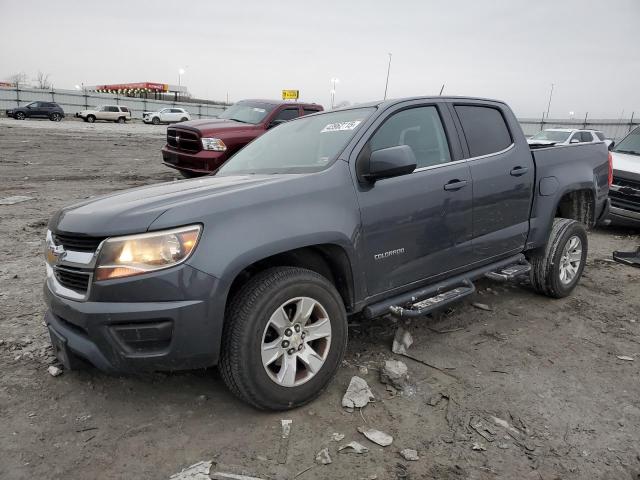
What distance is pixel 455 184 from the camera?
3398 mm

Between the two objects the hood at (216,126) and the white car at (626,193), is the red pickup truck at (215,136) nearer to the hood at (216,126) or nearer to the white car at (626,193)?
the hood at (216,126)

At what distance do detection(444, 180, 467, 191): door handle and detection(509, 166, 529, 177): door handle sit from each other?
26.6 inches

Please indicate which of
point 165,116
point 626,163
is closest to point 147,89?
point 165,116

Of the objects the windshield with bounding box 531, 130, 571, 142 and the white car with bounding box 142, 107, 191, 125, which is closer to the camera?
the windshield with bounding box 531, 130, 571, 142

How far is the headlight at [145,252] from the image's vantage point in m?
2.28

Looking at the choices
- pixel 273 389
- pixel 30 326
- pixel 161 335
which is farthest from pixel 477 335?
pixel 30 326

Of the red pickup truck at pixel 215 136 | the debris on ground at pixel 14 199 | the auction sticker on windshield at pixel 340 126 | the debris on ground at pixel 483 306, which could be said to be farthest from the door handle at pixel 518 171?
the debris on ground at pixel 14 199

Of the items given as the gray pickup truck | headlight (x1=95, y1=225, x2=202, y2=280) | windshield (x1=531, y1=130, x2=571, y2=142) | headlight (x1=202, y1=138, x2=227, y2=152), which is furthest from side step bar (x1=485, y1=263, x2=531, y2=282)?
windshield (x1=531, y1=130, x2=571, y2=142)

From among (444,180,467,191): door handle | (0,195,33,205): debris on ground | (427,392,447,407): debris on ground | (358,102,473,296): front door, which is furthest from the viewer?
(0,195,33,205): debris on ground

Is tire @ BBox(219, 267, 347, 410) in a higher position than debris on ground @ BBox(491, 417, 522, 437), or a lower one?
higher

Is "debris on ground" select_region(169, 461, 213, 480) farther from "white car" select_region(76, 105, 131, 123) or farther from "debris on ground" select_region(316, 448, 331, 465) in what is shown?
"white car" select_region(76, 105, 131, 123)

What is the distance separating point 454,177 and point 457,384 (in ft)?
4.68

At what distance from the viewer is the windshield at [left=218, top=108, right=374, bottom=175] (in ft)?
10.2

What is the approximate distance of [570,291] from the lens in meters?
4.61
